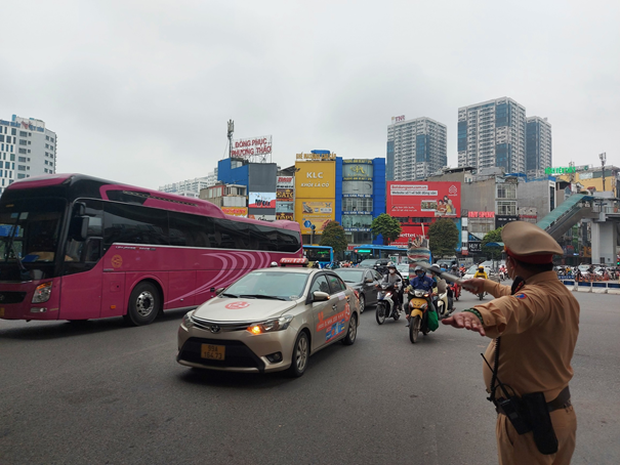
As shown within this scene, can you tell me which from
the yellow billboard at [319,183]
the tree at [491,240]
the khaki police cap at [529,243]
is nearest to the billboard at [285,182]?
the yellow billboard at [319,183]

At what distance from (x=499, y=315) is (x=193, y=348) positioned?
4.41 meters

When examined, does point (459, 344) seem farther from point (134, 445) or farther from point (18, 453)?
point (18, 453)

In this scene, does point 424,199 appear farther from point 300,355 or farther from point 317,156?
point 300,355

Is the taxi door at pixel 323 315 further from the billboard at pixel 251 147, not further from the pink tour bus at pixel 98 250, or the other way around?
the billboard at pixel 251 147

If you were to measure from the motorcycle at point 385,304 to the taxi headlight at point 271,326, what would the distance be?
6.07 metres

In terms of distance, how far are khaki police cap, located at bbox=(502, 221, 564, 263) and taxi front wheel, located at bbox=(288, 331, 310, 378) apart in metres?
3.95

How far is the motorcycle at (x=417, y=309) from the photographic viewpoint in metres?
9.05

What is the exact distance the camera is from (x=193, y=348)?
563cm

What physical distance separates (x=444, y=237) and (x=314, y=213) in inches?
880

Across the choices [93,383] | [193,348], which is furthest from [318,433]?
[93,383]

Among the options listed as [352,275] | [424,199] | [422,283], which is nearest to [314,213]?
[424,199]

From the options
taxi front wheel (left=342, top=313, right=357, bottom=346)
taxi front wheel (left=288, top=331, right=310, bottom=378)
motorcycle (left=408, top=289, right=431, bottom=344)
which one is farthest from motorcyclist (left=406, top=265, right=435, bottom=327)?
taxi front wheel (left=288, top=331, right=310, bottom=378)

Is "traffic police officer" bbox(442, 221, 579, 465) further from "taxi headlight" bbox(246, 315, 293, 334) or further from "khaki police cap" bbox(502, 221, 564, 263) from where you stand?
"taxi headlight" bbox(246, 315, 293, 334)

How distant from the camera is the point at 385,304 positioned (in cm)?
1174
